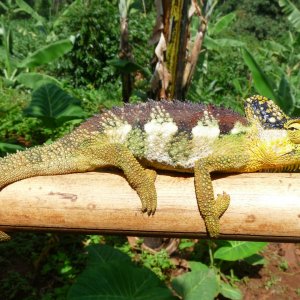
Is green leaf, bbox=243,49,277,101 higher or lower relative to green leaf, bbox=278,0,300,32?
lower

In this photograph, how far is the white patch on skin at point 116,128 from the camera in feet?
6.22

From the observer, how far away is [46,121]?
11.3 ft

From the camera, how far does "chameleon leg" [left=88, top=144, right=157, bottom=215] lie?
1.59 m

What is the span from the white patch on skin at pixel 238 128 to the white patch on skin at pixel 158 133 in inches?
9.5

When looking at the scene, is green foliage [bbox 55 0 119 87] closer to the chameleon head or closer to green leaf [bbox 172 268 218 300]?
A: green leaf [bbox 172 268 218 300]

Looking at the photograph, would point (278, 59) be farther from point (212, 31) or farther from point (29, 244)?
point (29, 244)

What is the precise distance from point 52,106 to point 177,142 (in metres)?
1.99

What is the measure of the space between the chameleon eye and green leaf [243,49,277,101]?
1738mm

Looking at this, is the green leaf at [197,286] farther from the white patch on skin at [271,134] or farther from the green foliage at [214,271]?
the white patch on skin at [271,134]

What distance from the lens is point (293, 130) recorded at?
6.07 ft

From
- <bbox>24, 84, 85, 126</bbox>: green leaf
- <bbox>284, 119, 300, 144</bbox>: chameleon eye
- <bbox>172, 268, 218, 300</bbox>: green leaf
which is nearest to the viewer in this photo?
<bbox>284, 119, 300, 144</bbox>: chameleon eye

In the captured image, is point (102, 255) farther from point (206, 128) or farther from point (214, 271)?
point (206, 128)

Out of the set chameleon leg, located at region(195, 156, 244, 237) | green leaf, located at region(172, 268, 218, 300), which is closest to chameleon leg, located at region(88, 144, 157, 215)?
chameleon leg, located at region(195, 156, 244, 237)

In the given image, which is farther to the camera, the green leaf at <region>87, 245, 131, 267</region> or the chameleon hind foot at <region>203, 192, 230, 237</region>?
the green leaf at <region>87, 245, 131, 267</region>
